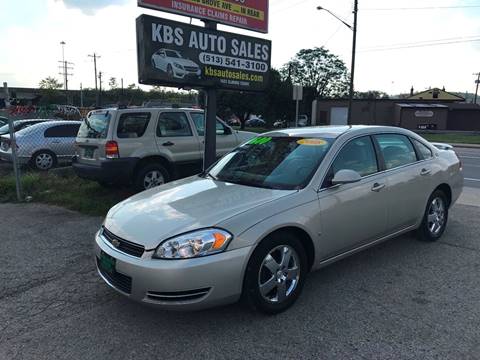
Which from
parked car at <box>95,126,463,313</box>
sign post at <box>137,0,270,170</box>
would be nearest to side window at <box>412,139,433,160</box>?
parked car at <box>95,126,463,313</box>

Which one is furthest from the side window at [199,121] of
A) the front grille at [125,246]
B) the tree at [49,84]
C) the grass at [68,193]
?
the tree at [49,84]

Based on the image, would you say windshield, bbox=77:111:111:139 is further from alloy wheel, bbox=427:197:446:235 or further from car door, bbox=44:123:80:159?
alloy wheel, bbox=427:197:446:235

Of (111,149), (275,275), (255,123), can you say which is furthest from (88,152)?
(255,123)

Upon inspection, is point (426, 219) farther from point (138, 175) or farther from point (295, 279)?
point (138, 175)

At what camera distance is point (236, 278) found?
125 inches

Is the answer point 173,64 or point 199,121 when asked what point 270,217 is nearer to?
point 173,64

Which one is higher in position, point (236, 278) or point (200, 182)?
point (200, 182)

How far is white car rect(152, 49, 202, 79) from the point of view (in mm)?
6711

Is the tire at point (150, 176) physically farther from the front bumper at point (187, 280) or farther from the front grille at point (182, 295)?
the front grille at point (182, 295)

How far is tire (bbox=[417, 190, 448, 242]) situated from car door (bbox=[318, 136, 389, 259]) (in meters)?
0.98

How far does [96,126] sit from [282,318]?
19.6ft

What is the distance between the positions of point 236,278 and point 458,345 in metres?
1.64

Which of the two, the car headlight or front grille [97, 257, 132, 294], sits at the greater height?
the car headlight

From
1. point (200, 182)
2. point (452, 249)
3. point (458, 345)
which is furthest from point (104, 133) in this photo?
point (458, 345)
